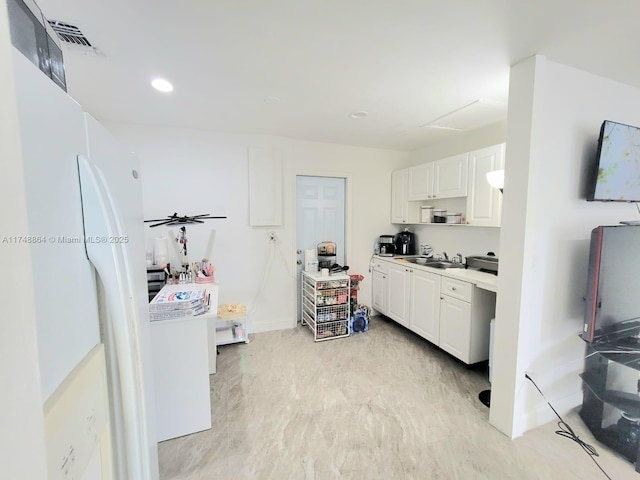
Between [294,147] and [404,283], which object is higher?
[294,147]

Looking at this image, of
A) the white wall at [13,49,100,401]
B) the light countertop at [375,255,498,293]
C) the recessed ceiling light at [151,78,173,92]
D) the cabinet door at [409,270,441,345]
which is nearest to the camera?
the white wall at [13,49,100,401]

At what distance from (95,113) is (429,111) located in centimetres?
309

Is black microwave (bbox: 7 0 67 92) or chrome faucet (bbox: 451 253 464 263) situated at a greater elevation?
black microwave (bbox: 7 0 67 92)

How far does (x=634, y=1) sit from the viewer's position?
1249mm

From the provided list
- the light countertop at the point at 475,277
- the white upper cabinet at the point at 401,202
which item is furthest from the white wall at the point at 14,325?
the white upper cabinet at the point at 401,202

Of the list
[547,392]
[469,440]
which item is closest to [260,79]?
[469,440]

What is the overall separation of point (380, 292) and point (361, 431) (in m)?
2.07

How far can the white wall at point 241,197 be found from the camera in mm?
3061

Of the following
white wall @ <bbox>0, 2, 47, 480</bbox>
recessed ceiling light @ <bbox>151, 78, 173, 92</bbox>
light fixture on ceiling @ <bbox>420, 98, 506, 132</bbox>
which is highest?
recessed ceiling light @ <bbox>151, 78, 173, 92</bbox>

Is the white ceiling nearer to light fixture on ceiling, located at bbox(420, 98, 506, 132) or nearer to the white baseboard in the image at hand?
light fixture on ceiling, located at bbox(420, 98, 506, 132)

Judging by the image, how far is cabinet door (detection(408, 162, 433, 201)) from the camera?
3.35 m

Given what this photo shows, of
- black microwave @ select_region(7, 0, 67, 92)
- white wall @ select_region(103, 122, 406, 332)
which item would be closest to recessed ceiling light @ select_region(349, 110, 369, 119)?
white wall @ select_region(103, 122, 406, 332)

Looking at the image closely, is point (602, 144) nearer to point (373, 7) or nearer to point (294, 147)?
point (373, 7)

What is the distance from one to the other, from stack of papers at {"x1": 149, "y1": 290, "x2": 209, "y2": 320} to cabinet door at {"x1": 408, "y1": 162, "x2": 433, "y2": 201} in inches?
107
